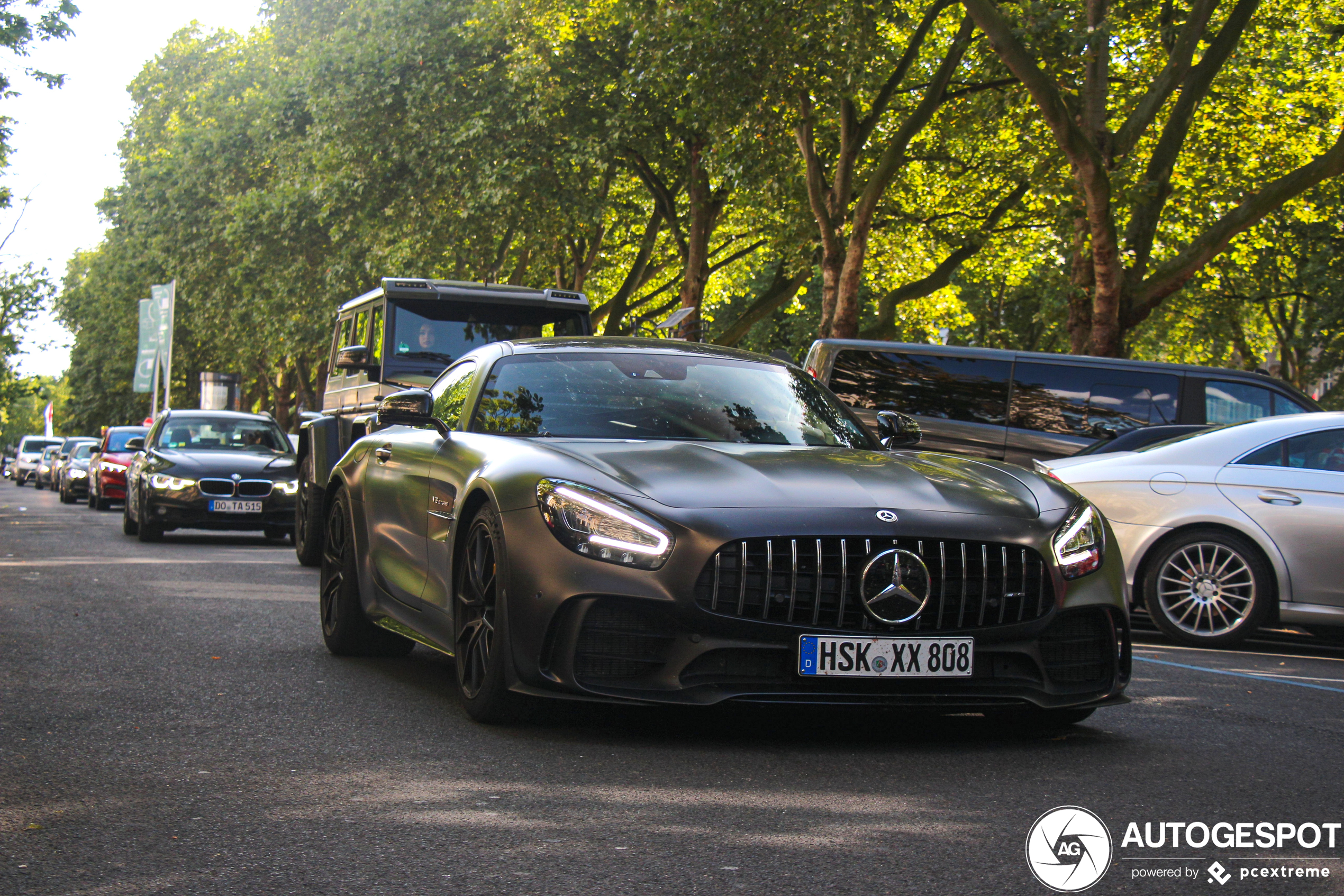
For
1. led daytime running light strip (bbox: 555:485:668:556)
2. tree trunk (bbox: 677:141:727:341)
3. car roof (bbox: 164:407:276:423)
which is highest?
→ tree trunk (bbox: 677:141:727:341)

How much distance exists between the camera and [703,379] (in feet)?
21.3

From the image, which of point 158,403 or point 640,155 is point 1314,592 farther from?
point 158,403

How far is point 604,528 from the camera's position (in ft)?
16.5

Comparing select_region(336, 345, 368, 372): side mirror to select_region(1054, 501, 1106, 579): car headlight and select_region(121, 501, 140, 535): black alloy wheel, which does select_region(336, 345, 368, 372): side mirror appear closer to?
select_region(121, 501, 140, 535): black alloy wheel

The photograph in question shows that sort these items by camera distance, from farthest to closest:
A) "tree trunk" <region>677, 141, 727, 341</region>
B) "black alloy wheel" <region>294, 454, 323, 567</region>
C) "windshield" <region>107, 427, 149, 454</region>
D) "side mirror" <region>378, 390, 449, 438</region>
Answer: "tree trunk" <region>677, 141, 727, 341</region>, "windshield" <region>107, 427, 149, 454</region>, "black alloy wheel" <region>294, 454, 323, 567</region>, "side mirror" <region>378, 390, 449, 438</region>

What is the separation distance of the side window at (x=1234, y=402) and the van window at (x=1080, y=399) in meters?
0.49

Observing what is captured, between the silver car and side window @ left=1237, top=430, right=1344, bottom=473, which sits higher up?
side window @ left=1237, top=430, right=1344, bottom=473

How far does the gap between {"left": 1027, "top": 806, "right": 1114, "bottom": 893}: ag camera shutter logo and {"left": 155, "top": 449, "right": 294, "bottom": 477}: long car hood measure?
46.1 ft

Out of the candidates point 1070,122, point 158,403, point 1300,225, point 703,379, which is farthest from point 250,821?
point 158,403

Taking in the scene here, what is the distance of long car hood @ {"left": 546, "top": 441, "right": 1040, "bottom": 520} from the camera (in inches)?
202

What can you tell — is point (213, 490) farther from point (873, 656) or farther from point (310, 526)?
point (873, 656)

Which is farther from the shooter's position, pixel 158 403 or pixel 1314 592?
pixel 158 403

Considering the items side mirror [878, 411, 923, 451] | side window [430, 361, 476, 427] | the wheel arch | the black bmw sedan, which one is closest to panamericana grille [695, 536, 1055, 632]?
side mirror [878, 411, 923, 451]

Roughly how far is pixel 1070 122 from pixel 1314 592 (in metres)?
10.3
